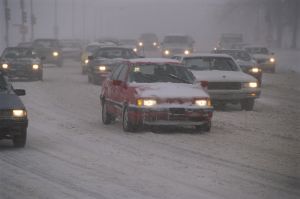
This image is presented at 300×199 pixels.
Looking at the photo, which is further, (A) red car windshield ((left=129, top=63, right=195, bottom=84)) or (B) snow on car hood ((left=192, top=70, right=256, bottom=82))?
(B) snow on car hood ((left=192, top=70, right=256, bottom=82))

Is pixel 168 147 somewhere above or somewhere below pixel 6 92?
below

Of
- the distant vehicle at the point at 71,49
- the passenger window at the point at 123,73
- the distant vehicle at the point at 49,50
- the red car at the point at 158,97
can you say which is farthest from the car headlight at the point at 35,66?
the distant vehicle at the point at 71,49

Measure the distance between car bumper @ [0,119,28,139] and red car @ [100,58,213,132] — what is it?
290 centimetres

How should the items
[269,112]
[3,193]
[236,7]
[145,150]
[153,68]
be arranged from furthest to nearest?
[236,7] < [269,112] < [153,68] < [145,150] < [3,193]

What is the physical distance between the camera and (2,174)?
35.1 ft

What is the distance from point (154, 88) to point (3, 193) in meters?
6.68

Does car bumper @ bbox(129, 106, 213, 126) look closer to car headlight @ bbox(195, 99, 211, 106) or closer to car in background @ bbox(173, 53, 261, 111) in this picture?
car headlight @ bbox(195, 99, 211, 106)

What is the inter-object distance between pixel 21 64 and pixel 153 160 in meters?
22.0

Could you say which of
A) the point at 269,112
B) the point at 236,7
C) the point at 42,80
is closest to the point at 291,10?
the point at 236,7

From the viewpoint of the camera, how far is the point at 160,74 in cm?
1658

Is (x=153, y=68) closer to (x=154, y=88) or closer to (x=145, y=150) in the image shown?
(x=154, y=88)

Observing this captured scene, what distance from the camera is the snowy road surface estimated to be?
9.59 meters

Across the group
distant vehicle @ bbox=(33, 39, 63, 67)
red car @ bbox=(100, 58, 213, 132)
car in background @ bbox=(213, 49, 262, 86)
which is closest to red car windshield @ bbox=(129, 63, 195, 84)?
red car @ bbox=(100, 58, 213, 132)

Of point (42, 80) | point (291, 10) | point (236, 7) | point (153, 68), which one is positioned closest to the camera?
point (153, 68)
